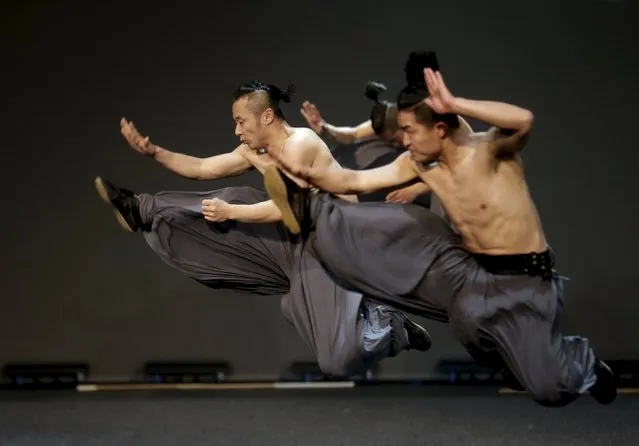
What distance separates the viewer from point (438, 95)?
1.83m

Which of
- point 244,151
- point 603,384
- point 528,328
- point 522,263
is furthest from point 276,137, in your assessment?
point 603,384

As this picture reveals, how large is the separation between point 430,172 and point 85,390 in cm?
286

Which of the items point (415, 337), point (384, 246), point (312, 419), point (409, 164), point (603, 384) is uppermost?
point (409, 164)

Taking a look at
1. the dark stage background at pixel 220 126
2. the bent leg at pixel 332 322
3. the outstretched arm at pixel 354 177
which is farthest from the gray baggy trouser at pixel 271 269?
the dark stage background at pixel 220 126

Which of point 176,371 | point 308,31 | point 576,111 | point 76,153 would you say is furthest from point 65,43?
point 576,111

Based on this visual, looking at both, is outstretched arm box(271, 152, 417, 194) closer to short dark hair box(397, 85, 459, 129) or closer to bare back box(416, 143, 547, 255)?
bare back box(416, 143, 547, 255)

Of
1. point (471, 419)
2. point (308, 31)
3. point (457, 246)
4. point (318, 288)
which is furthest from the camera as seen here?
point (308, 31)

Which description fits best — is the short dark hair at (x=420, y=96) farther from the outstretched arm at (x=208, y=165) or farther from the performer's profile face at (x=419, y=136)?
the outstretched arm at (x=208, y=165)

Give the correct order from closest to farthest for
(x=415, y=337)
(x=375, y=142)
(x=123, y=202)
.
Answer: (x=123, y=202) < (x=375, y=142) < (x=415, y=337)

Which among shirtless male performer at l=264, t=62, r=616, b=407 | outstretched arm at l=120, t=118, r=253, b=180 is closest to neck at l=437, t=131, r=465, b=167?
shirtless male performer at l=264, t=62, r=616, b=407

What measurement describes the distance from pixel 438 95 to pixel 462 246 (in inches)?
18.2

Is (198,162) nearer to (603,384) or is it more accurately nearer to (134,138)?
(134,138)

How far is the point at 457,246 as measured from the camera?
2.07 metres

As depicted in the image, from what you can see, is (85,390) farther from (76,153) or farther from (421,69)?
(421,69)
